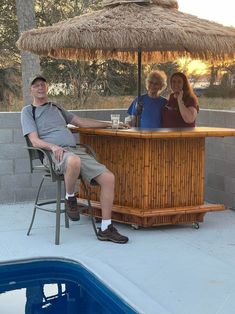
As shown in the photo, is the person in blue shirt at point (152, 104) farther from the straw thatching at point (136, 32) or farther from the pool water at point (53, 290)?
the pool water at point (53, 290)

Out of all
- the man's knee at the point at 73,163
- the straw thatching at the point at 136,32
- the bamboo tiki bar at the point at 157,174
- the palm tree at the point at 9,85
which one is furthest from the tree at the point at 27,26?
the palm tree at the point at 9,85

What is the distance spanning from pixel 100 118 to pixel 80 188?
1244mm

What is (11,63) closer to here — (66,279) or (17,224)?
(17,224)

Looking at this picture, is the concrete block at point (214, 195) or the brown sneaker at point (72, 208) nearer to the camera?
the brown sneaker at point (72, 208)

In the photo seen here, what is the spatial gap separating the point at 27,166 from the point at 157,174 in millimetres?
1595

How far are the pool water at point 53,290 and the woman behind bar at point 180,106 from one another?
181cm

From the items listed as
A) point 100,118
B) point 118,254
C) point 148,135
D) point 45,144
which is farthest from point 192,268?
point 100,118

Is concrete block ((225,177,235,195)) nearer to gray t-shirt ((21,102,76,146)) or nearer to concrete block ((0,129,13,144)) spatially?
gray t-shirt ((21,102,76,146))

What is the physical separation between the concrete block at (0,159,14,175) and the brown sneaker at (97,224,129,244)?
1.59 m

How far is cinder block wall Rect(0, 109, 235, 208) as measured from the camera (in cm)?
543

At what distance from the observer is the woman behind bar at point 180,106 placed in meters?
4.91

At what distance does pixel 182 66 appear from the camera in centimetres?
1321

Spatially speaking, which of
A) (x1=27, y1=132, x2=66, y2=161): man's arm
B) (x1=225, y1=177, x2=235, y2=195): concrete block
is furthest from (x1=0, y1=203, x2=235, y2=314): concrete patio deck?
(x1=27, y1=132, x2=66, y2=161): man's arm

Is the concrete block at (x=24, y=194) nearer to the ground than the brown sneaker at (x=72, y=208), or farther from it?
nearer to the ground
